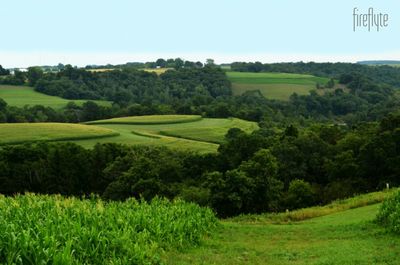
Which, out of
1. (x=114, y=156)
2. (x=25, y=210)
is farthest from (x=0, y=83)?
(x=25, y=210)

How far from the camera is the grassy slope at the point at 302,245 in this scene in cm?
1634

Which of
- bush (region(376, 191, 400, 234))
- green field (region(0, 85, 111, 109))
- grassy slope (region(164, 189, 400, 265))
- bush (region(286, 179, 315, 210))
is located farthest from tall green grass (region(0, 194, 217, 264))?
green field (region(0, 85, 111, 109))

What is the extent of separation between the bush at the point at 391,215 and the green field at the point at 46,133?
77472mm

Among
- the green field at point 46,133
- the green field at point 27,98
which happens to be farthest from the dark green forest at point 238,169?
the green field at point 27,98

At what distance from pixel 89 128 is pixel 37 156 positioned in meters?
27.9

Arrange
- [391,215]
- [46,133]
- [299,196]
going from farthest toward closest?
[46,133] → [299,196] → [391,215]

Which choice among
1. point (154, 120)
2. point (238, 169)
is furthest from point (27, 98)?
point (238, 169)

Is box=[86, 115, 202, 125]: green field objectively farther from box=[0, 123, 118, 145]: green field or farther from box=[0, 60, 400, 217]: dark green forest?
box=[0, 60, 400, 217]: dark green forest

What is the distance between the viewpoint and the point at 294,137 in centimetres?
7306

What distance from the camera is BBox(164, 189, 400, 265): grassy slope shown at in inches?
643

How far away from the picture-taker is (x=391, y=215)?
72.3ft

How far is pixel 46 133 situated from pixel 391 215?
84788mm

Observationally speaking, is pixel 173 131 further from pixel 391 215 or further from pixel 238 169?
pixel 391 215

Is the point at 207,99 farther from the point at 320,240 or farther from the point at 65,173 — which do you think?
the point at 320,240
